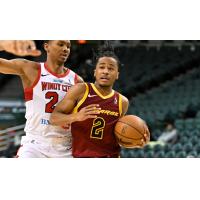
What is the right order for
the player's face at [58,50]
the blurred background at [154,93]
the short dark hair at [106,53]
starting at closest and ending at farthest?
the short dark hair at [106,53] < the player's face at [58,50] < the blurred background at [154,93]

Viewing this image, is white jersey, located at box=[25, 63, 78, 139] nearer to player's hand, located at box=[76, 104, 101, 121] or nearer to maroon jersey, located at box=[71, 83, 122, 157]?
maroon jersey, located at box=[71, 83, 122, 157]

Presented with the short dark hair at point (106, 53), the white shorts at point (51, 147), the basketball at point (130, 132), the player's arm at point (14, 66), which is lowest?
the white shorts at point (51, 147)

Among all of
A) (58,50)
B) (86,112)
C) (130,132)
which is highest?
(58,50)

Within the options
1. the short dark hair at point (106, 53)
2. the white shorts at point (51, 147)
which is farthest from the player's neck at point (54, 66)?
the white shorts at point (51, 147)

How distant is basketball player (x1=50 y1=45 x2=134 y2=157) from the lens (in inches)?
146

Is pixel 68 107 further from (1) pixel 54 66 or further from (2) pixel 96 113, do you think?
(1) pixel 54 66

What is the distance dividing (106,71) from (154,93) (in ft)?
31.5

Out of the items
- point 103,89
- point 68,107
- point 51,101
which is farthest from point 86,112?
point 51,101

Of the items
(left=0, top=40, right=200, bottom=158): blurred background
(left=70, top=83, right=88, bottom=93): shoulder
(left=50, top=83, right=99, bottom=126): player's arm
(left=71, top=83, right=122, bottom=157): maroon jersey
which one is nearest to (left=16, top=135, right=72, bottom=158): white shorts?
(left=71, top=83, right=122, bottom=157): maroon jersey

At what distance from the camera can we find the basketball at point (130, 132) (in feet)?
12.2

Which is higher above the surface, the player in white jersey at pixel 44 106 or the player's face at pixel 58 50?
the player's face at pixel 58 50

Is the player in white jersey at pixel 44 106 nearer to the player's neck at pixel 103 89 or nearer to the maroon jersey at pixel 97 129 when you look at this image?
the maroon jersey at pixel 97 129

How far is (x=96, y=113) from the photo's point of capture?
364 cm

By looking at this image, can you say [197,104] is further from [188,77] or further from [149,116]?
[188,77]
